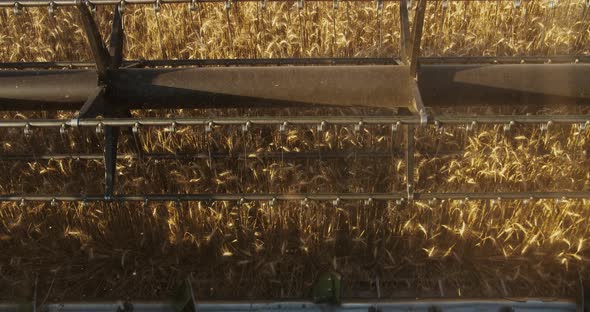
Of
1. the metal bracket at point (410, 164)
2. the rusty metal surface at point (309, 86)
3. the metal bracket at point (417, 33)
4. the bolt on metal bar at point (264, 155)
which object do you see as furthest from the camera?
the bolt on metal bar at point (264, 155)

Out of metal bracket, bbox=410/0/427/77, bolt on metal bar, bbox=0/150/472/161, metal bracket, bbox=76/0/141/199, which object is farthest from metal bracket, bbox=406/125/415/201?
metal bracket, bbox=76/0/141/199

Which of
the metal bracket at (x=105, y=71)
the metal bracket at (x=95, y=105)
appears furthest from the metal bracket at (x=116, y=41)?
the metal bracket at (x=95, y=105)

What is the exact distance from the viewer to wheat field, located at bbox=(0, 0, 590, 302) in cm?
288

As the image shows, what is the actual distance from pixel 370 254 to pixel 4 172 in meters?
1.95

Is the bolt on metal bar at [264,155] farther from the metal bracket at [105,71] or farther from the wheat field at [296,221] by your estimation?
the metal bracket at [105,71]

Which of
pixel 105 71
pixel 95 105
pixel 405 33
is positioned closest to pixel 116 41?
pixel 105 71

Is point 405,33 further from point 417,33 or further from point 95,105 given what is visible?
point 95,105

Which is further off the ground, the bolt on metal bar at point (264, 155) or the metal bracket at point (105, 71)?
the metal bracket at point (105, 71)

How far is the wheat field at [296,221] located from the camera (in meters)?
2.88

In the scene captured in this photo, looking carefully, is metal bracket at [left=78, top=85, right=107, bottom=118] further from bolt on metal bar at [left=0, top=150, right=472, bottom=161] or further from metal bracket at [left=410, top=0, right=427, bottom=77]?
metal bracket at [left=410, top=0, right=427, bottom=77]

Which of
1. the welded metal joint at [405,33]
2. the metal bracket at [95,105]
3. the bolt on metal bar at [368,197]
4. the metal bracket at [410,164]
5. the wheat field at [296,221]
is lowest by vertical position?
the wheat field at [296,221]

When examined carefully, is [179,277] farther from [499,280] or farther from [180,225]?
[499,280]

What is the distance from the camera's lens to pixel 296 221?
2961 mm

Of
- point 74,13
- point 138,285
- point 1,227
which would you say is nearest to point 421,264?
point 138,285
